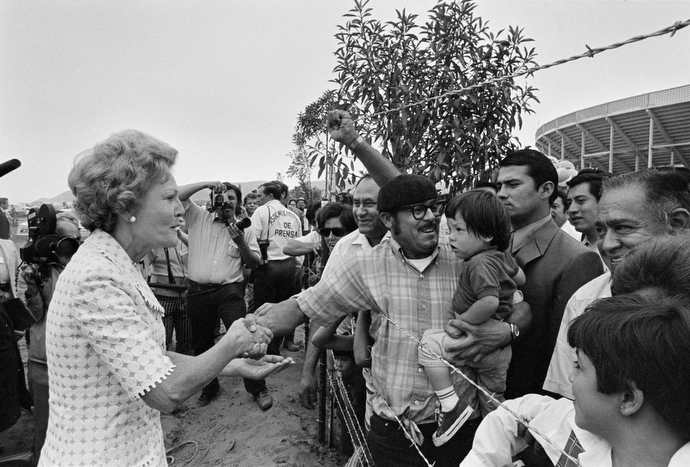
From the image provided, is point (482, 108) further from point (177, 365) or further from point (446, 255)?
point (177, 365)

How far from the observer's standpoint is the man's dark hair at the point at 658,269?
1.11m

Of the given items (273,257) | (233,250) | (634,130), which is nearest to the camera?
(233,250)

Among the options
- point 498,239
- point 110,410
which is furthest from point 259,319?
point 498,239

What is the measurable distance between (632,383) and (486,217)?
46.3 inches

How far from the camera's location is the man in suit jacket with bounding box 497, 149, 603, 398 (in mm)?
2014

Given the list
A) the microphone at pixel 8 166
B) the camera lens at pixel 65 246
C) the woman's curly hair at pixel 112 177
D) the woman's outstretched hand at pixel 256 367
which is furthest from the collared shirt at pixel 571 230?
the microphone at pixel 8 166

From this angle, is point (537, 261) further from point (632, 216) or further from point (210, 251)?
point (210, 251)

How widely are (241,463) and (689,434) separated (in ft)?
11.6

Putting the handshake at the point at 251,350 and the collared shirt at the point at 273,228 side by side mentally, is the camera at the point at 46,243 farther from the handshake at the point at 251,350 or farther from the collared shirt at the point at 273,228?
the collared shirt at the point at 273,228

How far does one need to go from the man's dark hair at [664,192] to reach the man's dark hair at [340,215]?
2630mm

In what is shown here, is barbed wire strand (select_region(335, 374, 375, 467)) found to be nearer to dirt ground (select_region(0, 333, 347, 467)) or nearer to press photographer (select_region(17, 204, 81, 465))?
dirt ground (select_region(0, 333, 347, 467))

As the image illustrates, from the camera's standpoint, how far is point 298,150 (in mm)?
21188

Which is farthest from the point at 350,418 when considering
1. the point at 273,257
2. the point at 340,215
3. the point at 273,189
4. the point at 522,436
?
the point at 273,189

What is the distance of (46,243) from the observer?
3.15 metres
